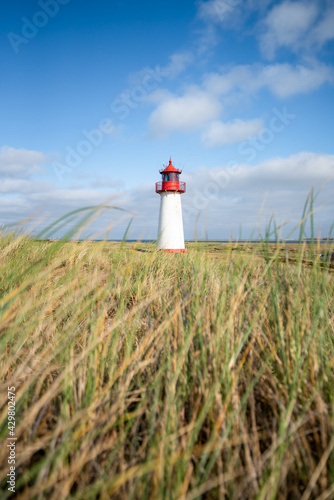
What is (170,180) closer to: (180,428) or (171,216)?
(171,216)

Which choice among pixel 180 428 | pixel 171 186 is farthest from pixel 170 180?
pixel 180 428

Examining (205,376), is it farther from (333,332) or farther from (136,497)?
(333,332)

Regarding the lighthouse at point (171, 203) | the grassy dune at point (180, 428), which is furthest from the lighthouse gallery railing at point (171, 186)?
the grassy dune at point (180, 428)

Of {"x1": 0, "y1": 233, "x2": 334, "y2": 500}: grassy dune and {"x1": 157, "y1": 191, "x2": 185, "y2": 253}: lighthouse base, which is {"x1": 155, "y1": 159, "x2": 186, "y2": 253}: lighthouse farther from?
{"x1": 0, "y1": 233, "x2": 334, "y2": 500}: grassy dune

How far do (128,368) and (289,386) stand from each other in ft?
2.40

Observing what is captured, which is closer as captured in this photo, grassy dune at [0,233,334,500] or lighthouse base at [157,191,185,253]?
grassy dune at [0,233,334,500]

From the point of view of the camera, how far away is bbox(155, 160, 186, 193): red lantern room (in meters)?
16.8

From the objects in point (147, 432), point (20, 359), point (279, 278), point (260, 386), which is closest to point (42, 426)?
point (147, 432)

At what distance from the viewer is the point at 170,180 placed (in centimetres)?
1700

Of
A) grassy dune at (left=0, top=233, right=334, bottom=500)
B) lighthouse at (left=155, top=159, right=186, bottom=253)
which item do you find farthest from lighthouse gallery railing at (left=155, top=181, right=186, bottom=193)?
grassy dune at (left=0, top=233, right=334, bottom=500)

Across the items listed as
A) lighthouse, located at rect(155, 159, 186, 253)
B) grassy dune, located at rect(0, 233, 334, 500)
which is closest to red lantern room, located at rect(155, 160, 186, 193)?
lighthouse, located at rect(155, 159, 186, 253)

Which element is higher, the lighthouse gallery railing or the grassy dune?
the lighthouse gallery railing

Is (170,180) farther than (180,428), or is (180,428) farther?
(170,180)

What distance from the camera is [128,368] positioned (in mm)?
1366
